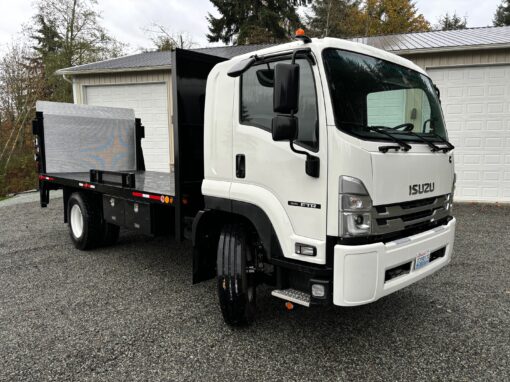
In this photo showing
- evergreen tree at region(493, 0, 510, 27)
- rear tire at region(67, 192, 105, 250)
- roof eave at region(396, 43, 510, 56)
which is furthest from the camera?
evergreen tree at region(493, 0, 510, 27)

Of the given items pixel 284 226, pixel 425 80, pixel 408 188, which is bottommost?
pixel 284 226

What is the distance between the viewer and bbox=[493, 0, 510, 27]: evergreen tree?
33906 mm

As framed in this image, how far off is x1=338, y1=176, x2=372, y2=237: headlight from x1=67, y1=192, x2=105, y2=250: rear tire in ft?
14.1

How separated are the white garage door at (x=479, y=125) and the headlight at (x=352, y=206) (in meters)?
8.04

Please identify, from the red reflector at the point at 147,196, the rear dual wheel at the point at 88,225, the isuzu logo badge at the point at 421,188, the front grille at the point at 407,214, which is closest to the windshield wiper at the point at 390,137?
the isuzu logo badge at the point at 421,188

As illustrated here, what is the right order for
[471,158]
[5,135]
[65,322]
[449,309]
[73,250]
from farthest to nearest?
[5,135] < [471,158] < [73,250] < [449,309] < [65,322]

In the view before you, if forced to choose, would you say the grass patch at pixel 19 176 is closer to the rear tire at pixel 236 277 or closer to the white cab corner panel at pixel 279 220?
the rear tire at pixel 236 277

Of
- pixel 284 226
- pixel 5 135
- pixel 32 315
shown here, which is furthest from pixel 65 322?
pixel 5 135

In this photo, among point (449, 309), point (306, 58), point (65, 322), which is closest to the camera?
point (306, 58)

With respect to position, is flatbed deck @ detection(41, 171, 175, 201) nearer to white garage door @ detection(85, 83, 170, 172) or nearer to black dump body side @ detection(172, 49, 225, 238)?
black dump body side @ detection(172, 49, 225, 238)

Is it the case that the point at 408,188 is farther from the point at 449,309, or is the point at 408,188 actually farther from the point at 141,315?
the point at 141,315

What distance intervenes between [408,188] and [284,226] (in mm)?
958

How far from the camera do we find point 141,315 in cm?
373

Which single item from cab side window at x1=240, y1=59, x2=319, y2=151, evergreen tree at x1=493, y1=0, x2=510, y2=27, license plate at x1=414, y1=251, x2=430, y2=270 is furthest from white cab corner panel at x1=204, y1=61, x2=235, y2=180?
evergreen tree at x1=493, y1=0, x2=510, y2=27
